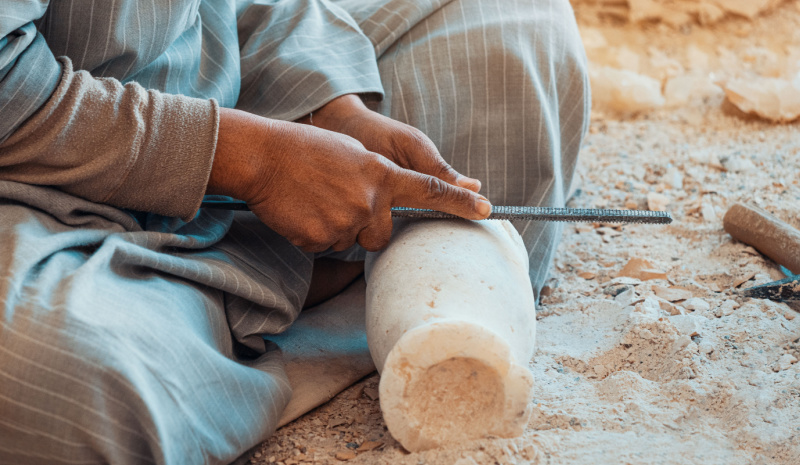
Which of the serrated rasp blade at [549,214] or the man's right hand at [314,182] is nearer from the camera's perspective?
the man's right hand at [314,182]

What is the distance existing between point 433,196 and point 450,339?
0.36 m

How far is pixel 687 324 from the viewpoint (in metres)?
1.70

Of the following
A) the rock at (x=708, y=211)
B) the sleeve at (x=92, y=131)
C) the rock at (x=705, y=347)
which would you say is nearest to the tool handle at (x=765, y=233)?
the rock at (x=708, y=211)

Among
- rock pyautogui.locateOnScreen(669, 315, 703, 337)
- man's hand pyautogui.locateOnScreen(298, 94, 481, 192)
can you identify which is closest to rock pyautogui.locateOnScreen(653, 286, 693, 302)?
rock pyautogui.locateOnScreen(669, 315, 703, 337)

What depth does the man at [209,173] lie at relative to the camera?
1144mm

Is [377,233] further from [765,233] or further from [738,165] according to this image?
[738,165]

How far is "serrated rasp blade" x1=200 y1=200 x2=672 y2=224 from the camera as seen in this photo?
1.55m

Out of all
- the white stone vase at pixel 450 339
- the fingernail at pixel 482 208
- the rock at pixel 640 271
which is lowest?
the rock at pixel 640 271

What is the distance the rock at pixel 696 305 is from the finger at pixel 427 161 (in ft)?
2.21

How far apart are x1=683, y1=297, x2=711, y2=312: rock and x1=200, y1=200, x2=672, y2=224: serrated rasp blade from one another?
0.32 m

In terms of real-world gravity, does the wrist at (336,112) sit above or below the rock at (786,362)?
above

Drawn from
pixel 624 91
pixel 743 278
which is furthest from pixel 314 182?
pixel 624 91

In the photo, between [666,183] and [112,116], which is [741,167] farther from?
[112,116]

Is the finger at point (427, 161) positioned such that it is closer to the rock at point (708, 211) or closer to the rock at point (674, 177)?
the rock at point (708, 211)
